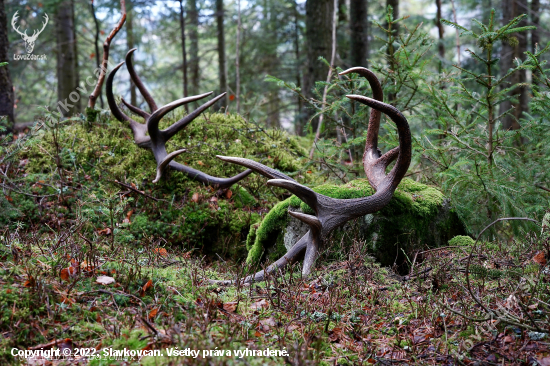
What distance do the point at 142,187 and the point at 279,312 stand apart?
4194 mm

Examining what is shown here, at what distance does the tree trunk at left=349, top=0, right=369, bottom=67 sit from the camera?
964 centimetres

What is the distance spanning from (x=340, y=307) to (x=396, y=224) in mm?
1754

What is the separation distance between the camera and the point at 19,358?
7.75 ft

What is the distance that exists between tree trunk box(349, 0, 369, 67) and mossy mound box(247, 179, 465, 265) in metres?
5.54

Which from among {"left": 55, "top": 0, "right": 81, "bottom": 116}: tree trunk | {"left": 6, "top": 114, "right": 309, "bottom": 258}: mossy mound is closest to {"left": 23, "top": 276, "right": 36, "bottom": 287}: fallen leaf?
{"left": 6, "top": 114, "right": 309, "bottom": 258}: mossy mound

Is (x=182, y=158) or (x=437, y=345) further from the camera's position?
(x=182, y=158)

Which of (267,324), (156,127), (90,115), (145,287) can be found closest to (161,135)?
(156,127)

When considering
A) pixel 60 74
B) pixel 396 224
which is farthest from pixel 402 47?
pixel 60 74

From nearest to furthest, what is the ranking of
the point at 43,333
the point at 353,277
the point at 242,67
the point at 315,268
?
the point at 43,333 < the point at 353,277 < the point at 315,268 < the point at 242,67

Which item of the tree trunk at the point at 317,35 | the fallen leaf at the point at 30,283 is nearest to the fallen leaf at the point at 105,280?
the fallen leaf at the point at 30,283

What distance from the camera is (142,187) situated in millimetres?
6555

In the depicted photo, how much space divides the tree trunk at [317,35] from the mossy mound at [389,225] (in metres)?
5.09

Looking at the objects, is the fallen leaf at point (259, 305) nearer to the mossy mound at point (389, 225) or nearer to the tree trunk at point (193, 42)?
the mossy mound at point (389, 225)

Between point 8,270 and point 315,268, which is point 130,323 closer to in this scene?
point 8,270
